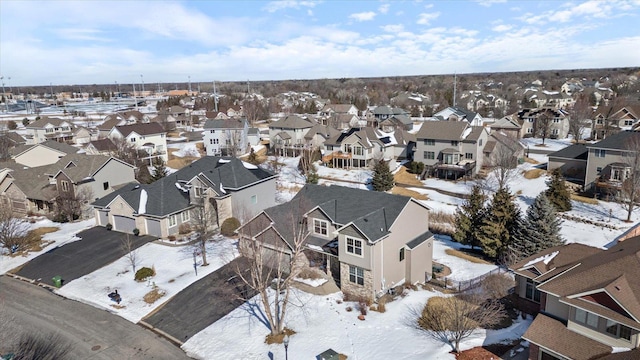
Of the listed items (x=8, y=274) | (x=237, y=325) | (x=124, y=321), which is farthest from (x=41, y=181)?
(x=237, y=325)

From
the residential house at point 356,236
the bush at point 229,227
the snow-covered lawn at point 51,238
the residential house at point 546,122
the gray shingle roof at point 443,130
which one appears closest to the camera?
the residential house at point 356,236

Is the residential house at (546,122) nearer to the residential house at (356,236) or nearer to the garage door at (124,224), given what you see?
the residential house at (356,236)

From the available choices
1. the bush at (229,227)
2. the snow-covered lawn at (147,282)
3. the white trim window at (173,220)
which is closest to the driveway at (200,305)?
the snow-covered lawn at (147,282)

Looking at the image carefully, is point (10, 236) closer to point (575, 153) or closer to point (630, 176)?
point (630, 176)

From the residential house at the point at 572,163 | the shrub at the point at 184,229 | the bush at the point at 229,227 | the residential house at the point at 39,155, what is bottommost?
the shrub at the point at 184,229

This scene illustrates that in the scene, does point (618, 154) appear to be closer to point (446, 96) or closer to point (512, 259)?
point (512, 259)

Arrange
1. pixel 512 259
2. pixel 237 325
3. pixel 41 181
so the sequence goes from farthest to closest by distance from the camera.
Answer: pixel 41 181 < pixel 512 259 < pixel 237 325

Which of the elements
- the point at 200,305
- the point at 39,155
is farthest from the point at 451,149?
the point at 39,155
